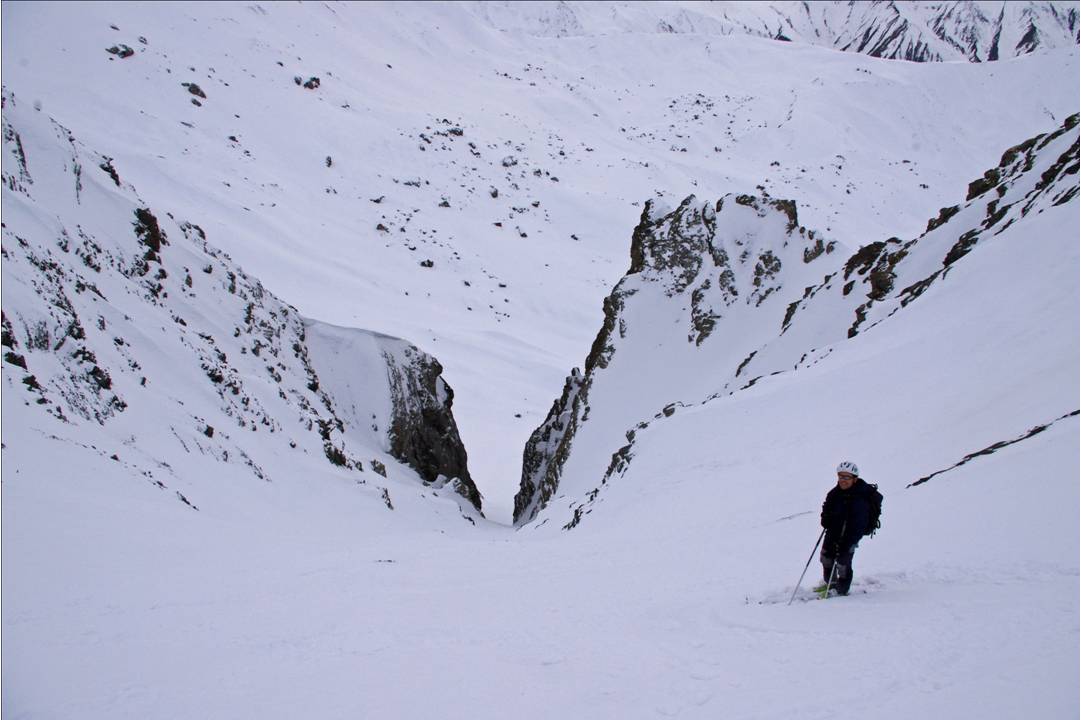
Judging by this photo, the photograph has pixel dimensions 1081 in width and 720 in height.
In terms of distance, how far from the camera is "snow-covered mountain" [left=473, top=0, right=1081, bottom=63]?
151625mm

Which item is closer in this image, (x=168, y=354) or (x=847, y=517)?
(x=847, y=517)

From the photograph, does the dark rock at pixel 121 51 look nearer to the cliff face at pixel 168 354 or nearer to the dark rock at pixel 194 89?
the dark rock at pixel 194 89

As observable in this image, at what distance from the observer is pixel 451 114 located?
7981 centimetres

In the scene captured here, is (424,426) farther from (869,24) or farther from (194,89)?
(869,24)

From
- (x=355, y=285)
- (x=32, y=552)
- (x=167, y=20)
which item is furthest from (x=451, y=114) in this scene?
(x=32, y=552)

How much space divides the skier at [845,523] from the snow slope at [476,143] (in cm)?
2979

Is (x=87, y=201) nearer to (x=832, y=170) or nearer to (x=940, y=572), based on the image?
(x=940, y=572)

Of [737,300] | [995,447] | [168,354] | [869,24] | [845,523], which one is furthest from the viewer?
[869,24]

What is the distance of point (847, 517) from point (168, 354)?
19.4 m

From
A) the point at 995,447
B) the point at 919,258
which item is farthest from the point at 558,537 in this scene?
the point at 919,258

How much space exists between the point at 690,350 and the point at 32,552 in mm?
27424

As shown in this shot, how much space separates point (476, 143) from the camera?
248 feet

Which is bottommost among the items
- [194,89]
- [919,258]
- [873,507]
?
[873,507]

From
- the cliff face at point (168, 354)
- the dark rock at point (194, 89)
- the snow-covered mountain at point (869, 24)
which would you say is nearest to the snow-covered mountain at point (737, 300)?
the cliff face at point (168, 354)
